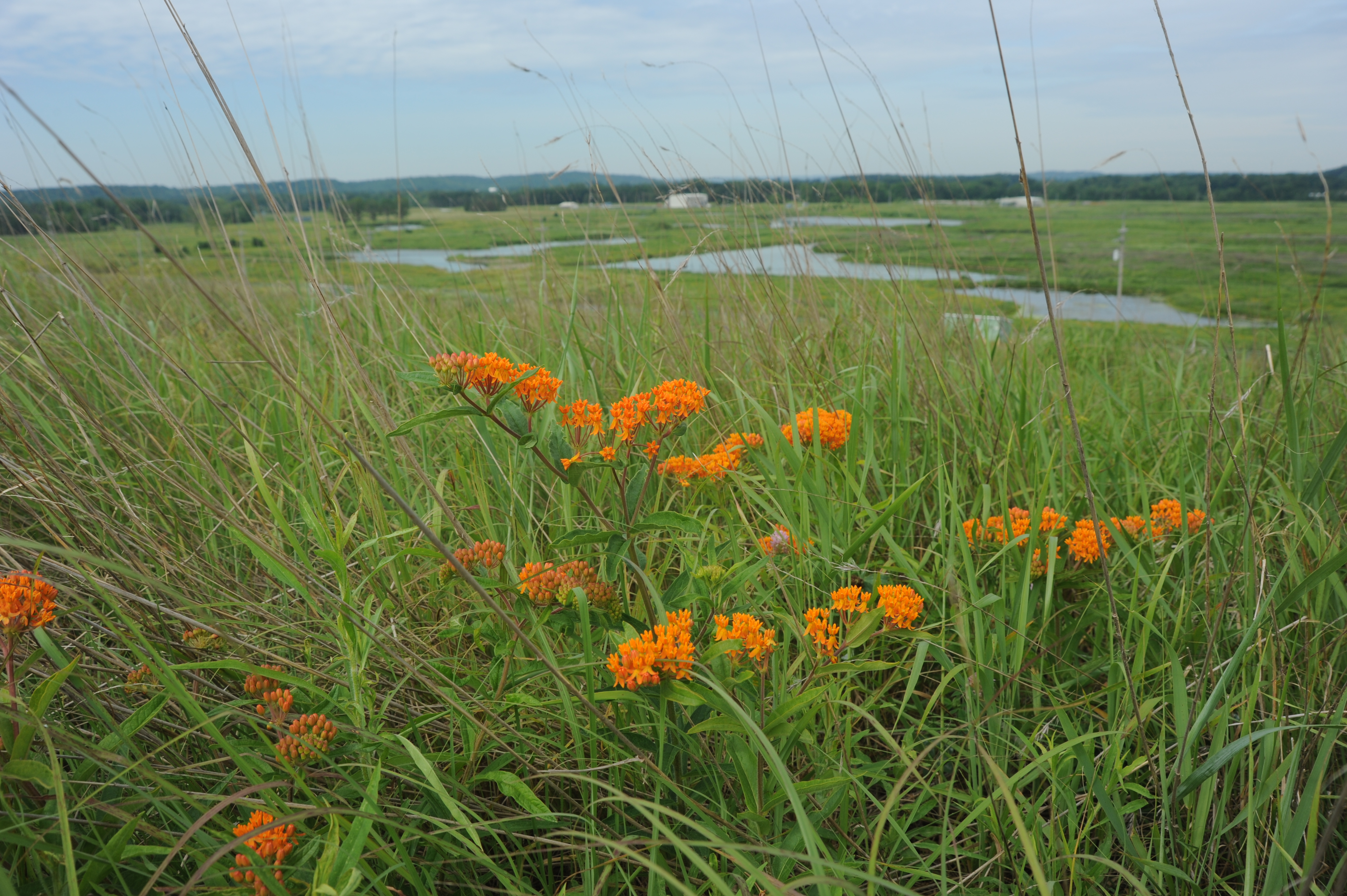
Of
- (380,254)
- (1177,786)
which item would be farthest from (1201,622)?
(380,254)

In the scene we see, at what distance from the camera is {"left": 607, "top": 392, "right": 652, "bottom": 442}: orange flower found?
1133mm

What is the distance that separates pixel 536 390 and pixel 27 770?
0.78 m

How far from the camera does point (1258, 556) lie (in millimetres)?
1363

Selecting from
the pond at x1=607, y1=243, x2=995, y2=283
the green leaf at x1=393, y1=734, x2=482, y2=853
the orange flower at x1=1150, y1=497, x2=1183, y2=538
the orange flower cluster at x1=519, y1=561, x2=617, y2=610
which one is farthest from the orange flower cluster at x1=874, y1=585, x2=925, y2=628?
the pond at x1=607, y1=243, x2=995, y2=283

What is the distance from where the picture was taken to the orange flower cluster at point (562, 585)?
3.49 ft

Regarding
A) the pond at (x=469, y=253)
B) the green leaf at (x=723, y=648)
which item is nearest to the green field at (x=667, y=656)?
the green leaf at (x=723, y=648)

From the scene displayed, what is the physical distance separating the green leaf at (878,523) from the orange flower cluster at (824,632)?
0.31 m

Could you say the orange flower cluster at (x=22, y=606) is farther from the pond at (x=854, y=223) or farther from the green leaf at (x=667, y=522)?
the pond at (x=854, y=223)

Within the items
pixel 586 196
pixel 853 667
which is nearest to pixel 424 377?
pixel 853 667

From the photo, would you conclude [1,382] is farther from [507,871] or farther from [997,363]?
[997,363]

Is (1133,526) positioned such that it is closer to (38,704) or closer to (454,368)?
(454,368)

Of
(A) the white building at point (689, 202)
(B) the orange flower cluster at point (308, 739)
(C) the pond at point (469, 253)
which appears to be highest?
(A) the white building at point (689, 202)

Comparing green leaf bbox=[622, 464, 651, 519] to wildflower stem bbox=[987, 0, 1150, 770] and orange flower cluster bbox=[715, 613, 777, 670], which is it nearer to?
orange flower cluster bbox=[715, 613, 777, 670]

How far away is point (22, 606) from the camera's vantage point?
0.93 meters
